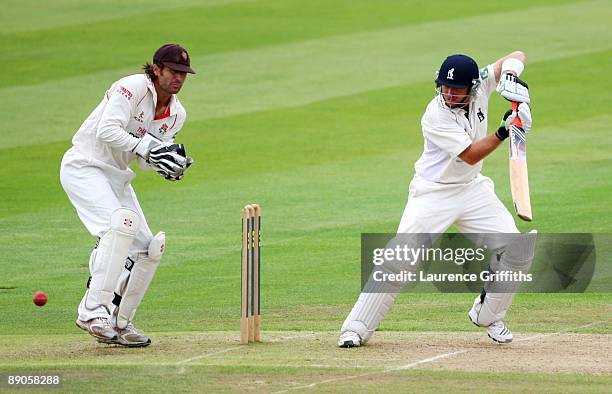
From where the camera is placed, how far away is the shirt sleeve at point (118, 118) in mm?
7934

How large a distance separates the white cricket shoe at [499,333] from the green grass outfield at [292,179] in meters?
0.08

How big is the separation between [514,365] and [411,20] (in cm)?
1682

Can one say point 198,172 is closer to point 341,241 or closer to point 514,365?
point 341,241

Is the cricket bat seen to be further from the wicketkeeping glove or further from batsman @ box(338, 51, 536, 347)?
the wicketkeeping glove

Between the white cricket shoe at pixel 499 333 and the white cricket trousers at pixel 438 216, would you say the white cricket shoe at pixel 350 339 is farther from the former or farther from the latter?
the white cricket shoe at pixel 499 333

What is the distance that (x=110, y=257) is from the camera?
7891 millimetres

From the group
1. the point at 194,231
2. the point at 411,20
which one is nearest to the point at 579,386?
the point at 194,231

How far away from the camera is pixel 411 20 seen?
23672 mm

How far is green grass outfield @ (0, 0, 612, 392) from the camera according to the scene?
7621 millimetres

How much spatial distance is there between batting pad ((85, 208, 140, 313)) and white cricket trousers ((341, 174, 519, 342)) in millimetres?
1489

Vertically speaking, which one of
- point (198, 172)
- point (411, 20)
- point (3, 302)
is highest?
point (411, 20)

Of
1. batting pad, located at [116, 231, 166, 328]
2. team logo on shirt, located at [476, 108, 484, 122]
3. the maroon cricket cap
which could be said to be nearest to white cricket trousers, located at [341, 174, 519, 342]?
team logo on shirt, located at [476, 108, 484, 122]

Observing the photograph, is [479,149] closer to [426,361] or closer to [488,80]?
[488,80]

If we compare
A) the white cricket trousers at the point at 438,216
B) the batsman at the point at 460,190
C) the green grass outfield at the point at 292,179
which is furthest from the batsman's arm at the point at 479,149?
the green grass outfield at the point at 292,179
